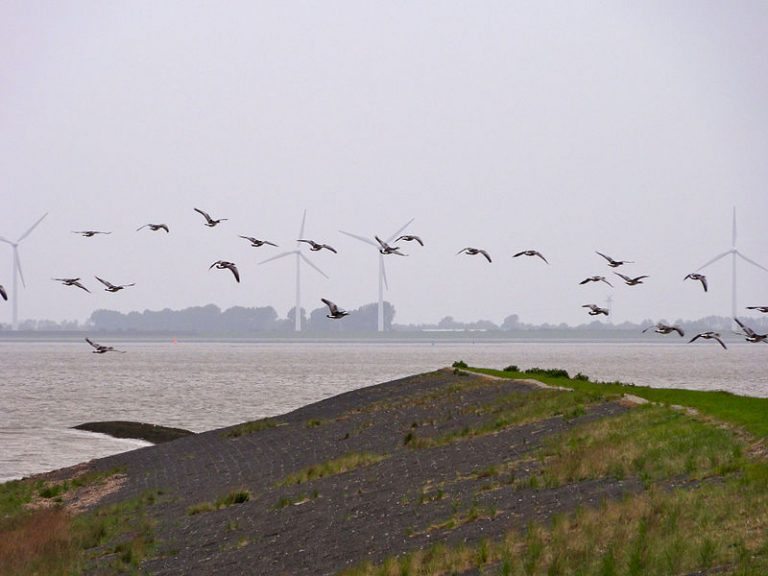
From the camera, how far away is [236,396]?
11994cm

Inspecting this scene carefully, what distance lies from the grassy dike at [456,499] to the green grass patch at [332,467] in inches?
5.6

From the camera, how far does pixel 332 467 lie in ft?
145

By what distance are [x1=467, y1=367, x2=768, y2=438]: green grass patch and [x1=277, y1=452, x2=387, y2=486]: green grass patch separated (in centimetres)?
988

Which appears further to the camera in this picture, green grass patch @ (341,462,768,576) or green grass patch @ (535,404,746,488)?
green grass patch @ (535,404,746,488)

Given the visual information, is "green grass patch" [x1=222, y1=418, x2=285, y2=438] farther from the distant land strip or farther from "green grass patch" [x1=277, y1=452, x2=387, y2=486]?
"green grass patch" [x1=277, y1=452, x2=387, y2=486]

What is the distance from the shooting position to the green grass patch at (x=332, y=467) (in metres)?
42.9

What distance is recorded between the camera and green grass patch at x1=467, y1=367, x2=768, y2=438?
34344 mm

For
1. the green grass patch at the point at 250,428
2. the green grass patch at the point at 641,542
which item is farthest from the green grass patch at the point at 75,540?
the green grass patch at the point at 250,428

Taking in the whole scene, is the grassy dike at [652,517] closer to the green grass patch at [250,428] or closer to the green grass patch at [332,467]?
the green grass patch at [332,467]

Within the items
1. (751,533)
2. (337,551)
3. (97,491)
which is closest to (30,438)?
(97,491)

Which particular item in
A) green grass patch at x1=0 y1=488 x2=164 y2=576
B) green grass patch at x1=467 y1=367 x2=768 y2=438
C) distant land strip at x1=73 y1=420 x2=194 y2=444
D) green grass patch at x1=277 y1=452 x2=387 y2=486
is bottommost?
green grass patch at x1=0 y1=488 x2=164 y2=576

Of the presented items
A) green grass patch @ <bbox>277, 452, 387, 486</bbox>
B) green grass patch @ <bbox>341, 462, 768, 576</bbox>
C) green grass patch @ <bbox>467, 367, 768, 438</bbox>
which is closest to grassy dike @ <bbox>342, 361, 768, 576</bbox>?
green grass patch @ <bbox>341, 462, 768, 576</bbox>

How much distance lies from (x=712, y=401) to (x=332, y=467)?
1314 centimetres

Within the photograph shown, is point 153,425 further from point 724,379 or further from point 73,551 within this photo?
point 724,379
